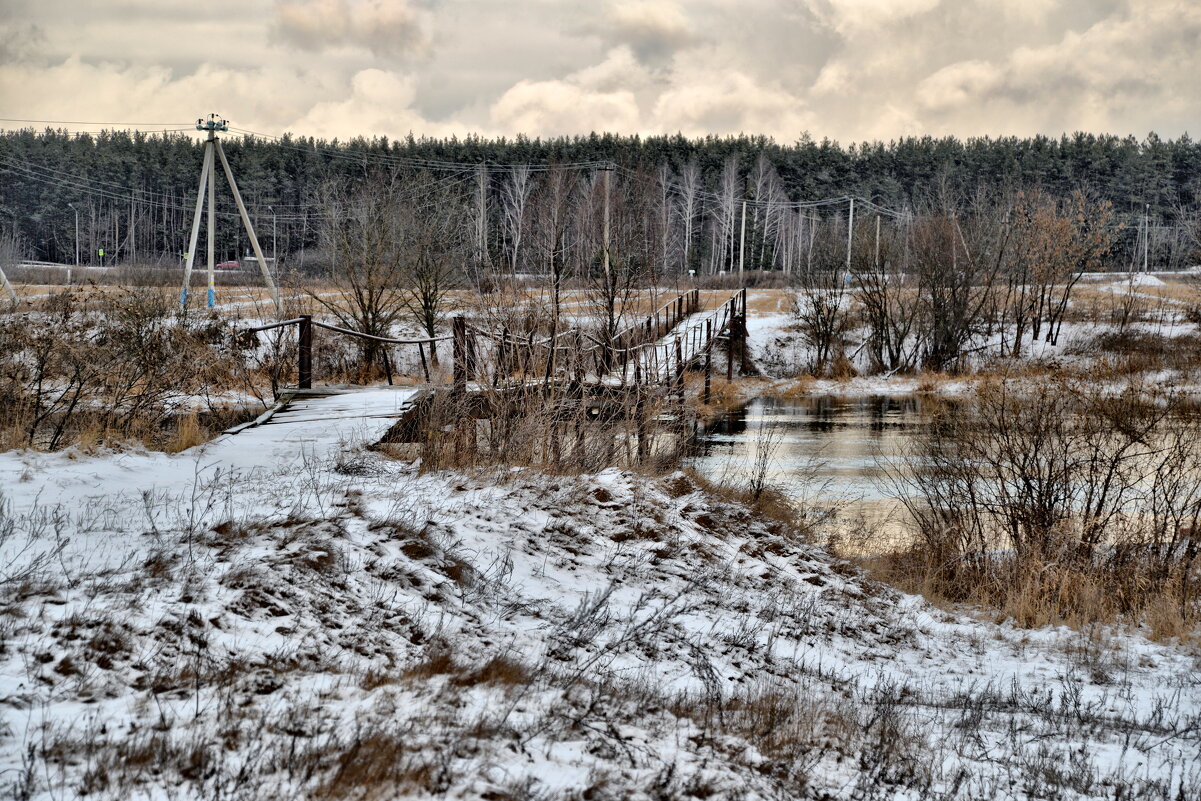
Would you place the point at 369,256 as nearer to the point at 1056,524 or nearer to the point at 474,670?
the point at 1056,524

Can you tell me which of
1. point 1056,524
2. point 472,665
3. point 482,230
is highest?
point 482,230

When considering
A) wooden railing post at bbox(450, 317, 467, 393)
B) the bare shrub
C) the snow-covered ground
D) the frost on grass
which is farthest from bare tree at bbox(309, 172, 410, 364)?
the frost on grass

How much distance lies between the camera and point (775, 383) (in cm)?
3303

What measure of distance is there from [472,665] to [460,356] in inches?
308

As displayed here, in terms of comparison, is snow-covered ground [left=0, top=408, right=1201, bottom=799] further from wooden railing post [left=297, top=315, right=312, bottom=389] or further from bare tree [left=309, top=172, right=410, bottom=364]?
bare tree [left=309, top=172, right=410, bottom=364]

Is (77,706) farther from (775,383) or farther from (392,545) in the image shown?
(775,383)

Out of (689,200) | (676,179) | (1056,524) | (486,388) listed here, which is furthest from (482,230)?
(676,179)

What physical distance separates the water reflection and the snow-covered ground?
17.5ft

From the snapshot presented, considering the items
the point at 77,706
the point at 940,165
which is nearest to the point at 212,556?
the point at 77,706

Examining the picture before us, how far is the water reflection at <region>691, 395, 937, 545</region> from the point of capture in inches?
573

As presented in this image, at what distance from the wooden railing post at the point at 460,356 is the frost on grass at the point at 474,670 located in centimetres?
299

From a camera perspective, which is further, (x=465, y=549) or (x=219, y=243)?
(x=219, y=243)

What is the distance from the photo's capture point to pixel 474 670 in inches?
182

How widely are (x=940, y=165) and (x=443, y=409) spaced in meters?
96.4
